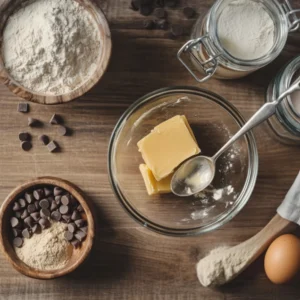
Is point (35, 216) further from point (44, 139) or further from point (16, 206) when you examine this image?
point (44, 139)

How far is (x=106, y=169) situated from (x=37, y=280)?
36cm

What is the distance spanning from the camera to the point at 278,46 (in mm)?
1267

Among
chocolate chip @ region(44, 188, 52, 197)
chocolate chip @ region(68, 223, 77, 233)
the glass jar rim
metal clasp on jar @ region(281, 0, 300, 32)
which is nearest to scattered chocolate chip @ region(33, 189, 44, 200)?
chocolate chip @ region(44, 188, 52, 197)

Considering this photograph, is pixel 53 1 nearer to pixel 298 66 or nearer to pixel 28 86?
pixel 28 86

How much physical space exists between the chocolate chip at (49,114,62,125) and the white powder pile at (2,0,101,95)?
0.11m

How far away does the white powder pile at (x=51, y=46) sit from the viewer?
1253mm

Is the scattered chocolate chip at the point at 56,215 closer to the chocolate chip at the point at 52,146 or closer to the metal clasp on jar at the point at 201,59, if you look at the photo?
the chocolate chip at the point at 52,146

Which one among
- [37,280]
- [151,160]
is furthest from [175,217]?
[37,280]

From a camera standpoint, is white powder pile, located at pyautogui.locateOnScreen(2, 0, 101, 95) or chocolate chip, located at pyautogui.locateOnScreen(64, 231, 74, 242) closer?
white powder pile, located at pyautogui.locateOnScreen(2, 0, 101, 95)

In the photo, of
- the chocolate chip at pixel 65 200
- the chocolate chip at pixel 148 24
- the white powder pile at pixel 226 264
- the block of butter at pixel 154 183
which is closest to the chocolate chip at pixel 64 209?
the chocolate chip at pixel 65 200

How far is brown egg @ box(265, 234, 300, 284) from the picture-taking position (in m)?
1.32

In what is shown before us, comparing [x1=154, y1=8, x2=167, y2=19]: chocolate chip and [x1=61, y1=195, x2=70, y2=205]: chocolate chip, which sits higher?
[x1=154, y1=8, x2=167, y2=19]: chocolate chip

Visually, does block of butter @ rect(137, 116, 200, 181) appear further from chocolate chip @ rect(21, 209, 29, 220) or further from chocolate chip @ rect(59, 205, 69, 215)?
chocolate chip @ rect(21, 209, 29, 220)

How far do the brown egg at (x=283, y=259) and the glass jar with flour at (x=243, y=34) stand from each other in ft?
1.51
